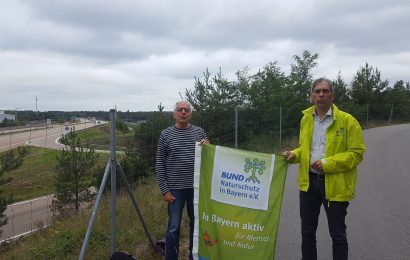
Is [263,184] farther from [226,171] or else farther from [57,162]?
[57,162]

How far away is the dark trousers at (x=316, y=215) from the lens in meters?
3.93

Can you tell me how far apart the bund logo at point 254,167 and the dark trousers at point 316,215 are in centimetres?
44

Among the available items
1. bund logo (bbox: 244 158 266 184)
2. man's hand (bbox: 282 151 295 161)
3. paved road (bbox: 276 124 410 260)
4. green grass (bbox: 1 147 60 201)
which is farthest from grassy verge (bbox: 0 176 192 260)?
green grass (bbox: 1 147 60 201)

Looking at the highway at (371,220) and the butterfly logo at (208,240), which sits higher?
the butterfly logo at (208,240)

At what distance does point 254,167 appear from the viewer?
166 inches

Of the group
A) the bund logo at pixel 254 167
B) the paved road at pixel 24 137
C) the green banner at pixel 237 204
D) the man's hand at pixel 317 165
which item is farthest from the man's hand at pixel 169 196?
the paved road at pixel 24 137

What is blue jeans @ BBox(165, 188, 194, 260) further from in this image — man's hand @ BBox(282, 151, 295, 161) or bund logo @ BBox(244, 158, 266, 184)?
man's hand @ BBox(282, 151, 295, 161)

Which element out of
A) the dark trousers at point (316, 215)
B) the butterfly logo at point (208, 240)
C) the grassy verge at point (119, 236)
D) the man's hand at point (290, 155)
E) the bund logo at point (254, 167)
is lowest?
the grassy verge at point (119, 236)

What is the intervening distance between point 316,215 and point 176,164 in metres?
1.46

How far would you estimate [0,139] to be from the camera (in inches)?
515

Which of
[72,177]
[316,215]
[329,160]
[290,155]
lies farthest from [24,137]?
[329,160]

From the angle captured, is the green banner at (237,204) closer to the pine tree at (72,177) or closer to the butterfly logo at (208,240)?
the butterfly logo at (208,240)

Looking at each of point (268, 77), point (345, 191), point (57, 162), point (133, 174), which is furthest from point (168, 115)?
point (268, 77)

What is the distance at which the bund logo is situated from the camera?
165 inches
